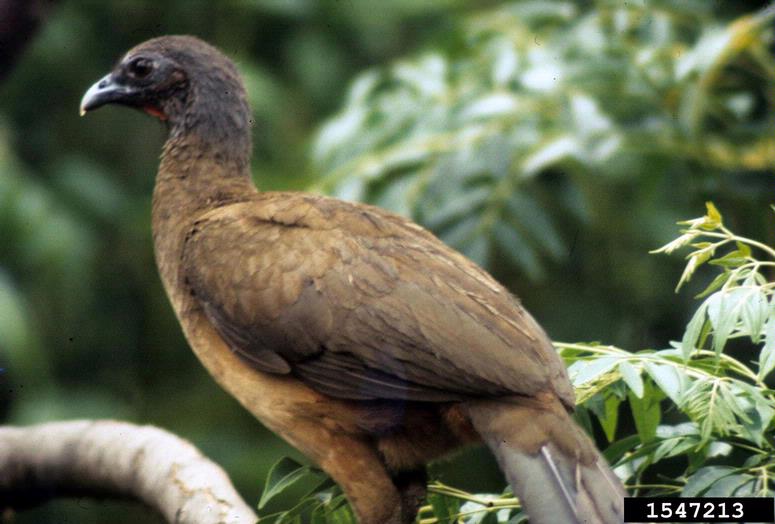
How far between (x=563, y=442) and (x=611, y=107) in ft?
7.58

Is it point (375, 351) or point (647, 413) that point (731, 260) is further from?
point (375, 351)

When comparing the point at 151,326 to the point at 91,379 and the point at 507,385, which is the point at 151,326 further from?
the point at 507,385

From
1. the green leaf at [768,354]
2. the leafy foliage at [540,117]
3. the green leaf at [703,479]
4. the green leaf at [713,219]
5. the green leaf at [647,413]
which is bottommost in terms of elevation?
the green leaf at [703,479]

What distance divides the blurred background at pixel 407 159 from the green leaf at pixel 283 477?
0.48 m

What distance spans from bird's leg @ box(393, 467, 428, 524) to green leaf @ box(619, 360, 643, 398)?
2.33ft

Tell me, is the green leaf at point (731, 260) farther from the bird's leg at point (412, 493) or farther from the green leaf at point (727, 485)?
the bird's leg at point (412, 493)

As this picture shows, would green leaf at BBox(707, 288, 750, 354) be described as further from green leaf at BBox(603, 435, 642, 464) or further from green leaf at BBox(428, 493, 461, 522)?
green leaf at BBox(428, 493, 461, 522)

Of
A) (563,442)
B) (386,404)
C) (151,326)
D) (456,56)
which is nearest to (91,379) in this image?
(151,326)

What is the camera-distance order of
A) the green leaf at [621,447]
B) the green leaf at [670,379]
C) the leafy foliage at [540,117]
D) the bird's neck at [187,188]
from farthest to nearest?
the leafy foliage at [540,117] → the bird's neck at [187,188] → the green leaf at [621,447] → the green leaf at [670,379]

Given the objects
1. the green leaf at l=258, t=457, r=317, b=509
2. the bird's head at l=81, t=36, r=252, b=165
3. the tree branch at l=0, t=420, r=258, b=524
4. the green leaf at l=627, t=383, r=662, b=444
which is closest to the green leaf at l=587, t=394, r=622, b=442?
the green leaf at l=627, t=383, r=662, b=444

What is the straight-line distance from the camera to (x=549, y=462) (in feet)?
8.29

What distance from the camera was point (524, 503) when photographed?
8.06ft

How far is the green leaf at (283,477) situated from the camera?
2.65 m

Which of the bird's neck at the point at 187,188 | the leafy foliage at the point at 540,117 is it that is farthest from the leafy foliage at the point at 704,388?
the leafy foliage at the point at 540,117
